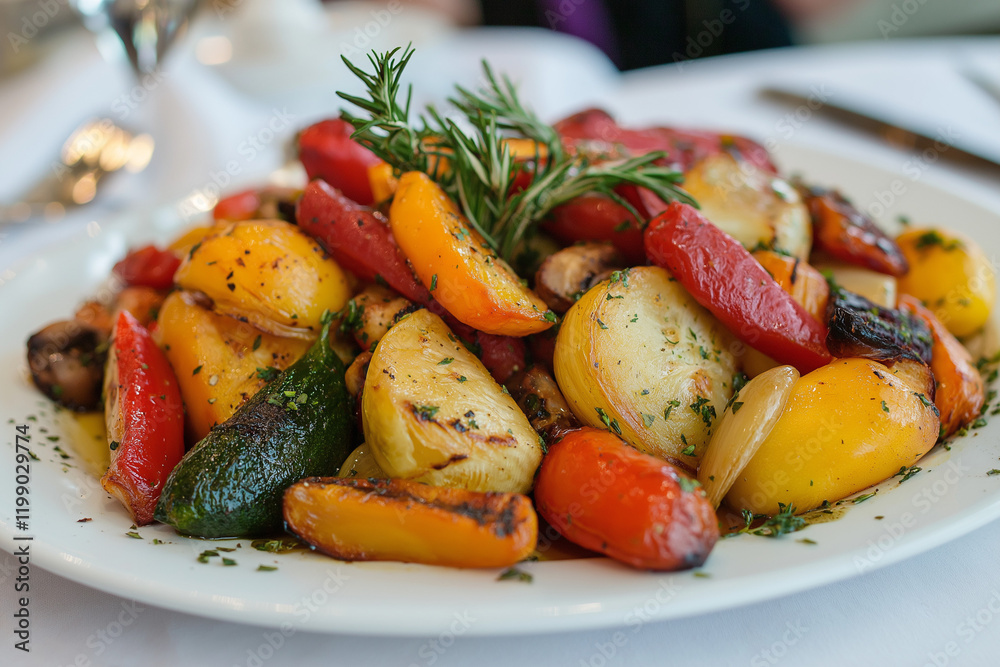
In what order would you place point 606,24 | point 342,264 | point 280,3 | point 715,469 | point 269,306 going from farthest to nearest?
point 606,24
point 280,3
point 342,264
point 269,306
point 715,469

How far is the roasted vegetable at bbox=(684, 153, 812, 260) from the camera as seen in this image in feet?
5.42

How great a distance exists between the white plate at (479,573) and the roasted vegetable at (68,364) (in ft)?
1.20

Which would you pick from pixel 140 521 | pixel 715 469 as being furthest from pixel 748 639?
pixel 140 521

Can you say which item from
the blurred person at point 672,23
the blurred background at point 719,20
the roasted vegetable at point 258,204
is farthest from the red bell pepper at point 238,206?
the blurred person at point 672,23

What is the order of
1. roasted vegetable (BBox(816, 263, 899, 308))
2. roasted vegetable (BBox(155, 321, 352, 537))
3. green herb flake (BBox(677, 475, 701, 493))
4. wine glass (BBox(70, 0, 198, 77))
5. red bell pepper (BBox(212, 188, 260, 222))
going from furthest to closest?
wine glass (BBox(70, 0, 198, 77)) → red bell pepper (BBox(212, 188, 260, 222)) → roasted vegetable (BBox(816, 263, 899, 308)) → roasted vegetable (BBox(155, 321, 352, 537)) → green herb flake (BBox(677, 475, 701, 493))

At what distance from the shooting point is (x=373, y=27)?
3.97 meters

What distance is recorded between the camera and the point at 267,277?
1.48m

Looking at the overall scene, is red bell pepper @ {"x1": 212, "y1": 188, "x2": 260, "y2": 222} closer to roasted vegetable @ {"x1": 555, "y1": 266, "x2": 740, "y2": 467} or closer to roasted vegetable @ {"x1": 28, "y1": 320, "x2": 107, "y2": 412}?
roasted vegetable @ {"x1": 28, "y1": 320, "x2": 107, "y2": 412}

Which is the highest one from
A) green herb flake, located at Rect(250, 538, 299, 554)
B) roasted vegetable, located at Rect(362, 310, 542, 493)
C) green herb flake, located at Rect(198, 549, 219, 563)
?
roasted vegetable, located at Rect(362, 310, 542, 493)

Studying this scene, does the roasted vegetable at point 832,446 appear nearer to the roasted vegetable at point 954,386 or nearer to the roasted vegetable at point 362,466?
the roasted vegetable at point 954,386

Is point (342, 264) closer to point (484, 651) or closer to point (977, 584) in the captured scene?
point (484, 651)

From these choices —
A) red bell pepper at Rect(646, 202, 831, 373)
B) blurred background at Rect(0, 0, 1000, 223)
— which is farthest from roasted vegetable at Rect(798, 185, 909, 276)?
blurred background at Rect(0, 0, 1000, 223)

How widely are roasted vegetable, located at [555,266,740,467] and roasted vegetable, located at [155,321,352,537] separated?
44 cm

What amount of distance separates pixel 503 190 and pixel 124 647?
3.56 ft
